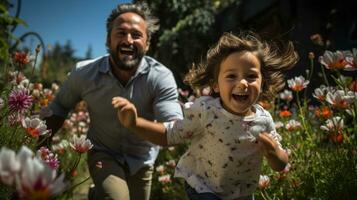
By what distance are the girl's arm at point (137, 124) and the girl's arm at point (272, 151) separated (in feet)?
1.47

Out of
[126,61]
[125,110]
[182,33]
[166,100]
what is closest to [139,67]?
[126,61]

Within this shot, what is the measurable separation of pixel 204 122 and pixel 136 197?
3.96 feet

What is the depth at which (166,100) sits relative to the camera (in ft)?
9.25

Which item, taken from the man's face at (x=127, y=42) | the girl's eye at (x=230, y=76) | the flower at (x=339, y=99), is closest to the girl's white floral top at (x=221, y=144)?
the girl's eye at (x=230, y=76)

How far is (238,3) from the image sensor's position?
9484mm

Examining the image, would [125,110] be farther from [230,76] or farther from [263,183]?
[263,183]

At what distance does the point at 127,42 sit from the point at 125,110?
52.6 inches

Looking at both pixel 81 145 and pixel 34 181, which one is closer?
pixel 34 181

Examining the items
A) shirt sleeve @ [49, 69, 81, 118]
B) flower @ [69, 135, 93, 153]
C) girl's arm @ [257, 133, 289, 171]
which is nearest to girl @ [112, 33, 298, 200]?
girl's arm @ [257, 133, 289, 171]

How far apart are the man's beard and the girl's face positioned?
0.96m

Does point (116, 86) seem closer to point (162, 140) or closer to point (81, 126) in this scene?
point (162, 140)

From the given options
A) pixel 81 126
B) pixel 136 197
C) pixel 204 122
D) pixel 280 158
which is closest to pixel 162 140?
pixel 204 122

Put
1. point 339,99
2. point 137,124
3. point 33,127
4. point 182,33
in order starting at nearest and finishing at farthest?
point 137,124
point 33,127
point 339,99
point 182,33

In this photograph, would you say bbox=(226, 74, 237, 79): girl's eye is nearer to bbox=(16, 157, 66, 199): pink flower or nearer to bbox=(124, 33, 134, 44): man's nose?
bbox=(124, 33, 134, 44): man's nose
